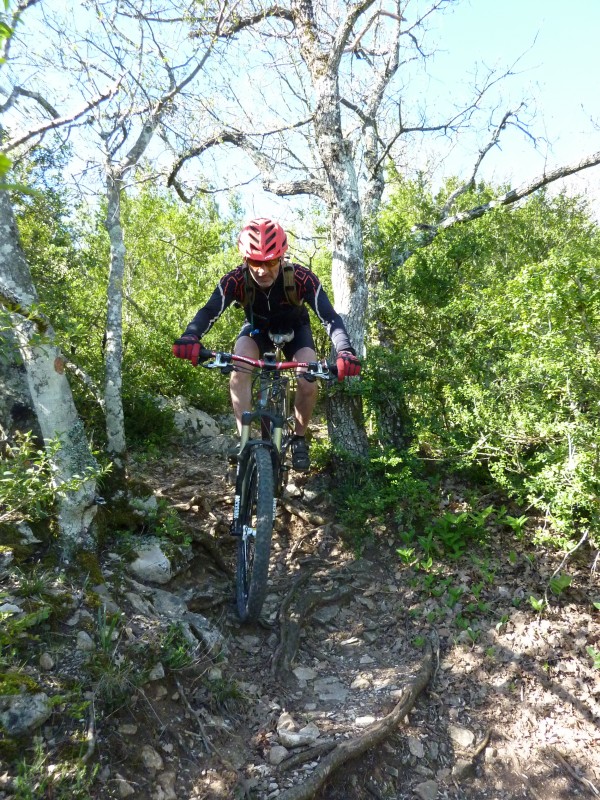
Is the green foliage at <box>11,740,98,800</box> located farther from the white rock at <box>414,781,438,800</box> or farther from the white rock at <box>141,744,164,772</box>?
the white rock at <box>414,781,438,800</box>

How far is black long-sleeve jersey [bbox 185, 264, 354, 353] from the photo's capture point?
4438mm

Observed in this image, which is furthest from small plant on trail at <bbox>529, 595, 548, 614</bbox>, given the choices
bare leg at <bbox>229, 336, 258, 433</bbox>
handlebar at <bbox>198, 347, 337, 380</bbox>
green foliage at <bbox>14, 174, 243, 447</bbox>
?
green foliage at <bbox>14, 174, 243, 447</bbox>

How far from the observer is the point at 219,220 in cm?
1097

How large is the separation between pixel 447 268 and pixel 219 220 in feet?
20.4

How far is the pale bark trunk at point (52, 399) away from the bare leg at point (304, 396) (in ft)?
5.66

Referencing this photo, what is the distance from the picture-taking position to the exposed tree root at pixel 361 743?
270 centimetres

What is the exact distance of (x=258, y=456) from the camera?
378 cm

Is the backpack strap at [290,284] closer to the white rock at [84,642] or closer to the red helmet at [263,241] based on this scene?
the red helmet at [263,241]

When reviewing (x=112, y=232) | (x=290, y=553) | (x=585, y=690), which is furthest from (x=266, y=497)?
(x=112, y=232)

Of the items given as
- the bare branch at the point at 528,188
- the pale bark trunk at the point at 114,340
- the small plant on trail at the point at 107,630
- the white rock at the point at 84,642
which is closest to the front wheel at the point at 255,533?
the small plant on trail at the point at 107,630

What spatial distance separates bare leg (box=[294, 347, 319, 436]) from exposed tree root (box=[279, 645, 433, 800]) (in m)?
2.08

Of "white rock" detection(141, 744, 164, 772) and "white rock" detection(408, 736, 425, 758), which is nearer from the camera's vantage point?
"white rock" detection(141, 744, 164, 772)

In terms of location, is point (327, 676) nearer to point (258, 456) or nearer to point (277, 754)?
point (277, 754)

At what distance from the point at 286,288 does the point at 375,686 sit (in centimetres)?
303
